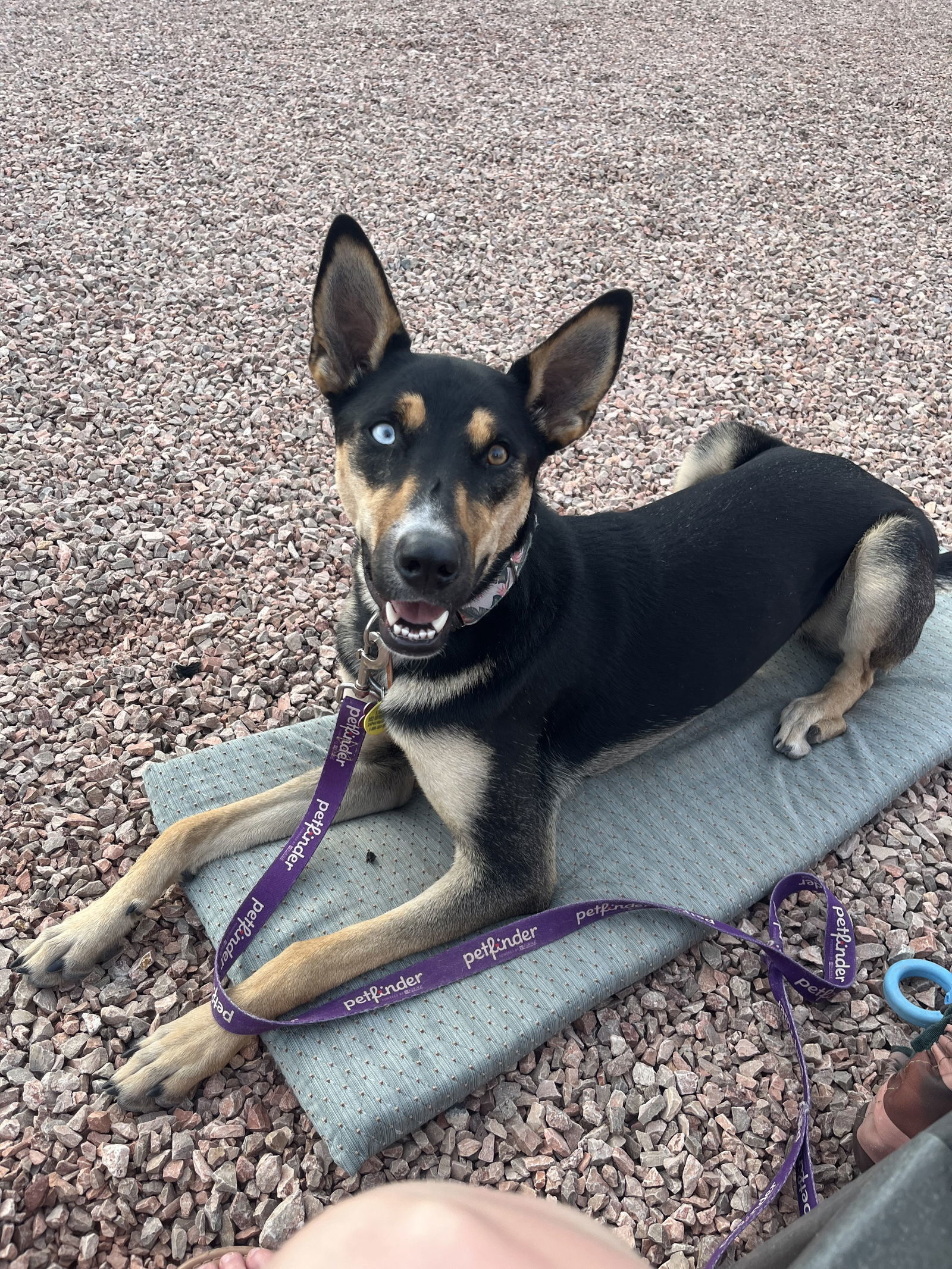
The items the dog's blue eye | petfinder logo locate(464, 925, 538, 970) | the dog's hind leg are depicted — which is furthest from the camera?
the dog's hind leg

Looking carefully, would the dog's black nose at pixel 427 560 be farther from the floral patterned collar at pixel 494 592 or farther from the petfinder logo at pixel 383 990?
the petfinder logo at pixel 383 990

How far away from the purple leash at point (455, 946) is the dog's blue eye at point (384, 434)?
3.03 feet

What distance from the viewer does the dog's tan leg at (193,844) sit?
116 inches

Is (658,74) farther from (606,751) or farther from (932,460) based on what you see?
(606,751)

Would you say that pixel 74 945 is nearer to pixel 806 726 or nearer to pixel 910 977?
pixel 910 977

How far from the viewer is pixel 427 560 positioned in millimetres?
2521

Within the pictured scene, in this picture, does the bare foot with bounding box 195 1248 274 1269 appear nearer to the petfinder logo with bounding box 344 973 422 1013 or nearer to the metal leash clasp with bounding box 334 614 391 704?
the petfinder logo with bounding box 344 973 422 1013

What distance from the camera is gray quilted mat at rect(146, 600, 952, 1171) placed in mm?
2719

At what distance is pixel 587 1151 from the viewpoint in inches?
107

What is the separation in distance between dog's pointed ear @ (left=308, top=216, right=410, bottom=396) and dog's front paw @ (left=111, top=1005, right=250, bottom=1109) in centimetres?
229

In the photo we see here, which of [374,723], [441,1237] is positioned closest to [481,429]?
[374,723]

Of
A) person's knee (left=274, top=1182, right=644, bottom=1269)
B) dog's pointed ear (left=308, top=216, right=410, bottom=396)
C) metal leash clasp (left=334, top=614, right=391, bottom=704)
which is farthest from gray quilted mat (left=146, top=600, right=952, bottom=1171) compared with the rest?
dog's pointed ear (left=308, top=216, right=410, bottom=396)

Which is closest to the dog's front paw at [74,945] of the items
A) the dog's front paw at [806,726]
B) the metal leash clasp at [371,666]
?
the metal leash clasp at [371,666]

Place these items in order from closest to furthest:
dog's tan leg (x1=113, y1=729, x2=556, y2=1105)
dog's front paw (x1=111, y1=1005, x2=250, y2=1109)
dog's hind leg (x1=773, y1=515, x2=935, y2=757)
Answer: dog's front paw (x1=111, y1=1005, x2=250, y2=1109)
dog's tan leg (x1=113, y1=729, x2=556, y2=1105)
dog's hind leg (x1=773, y1=515, x2=935, y2=757)
